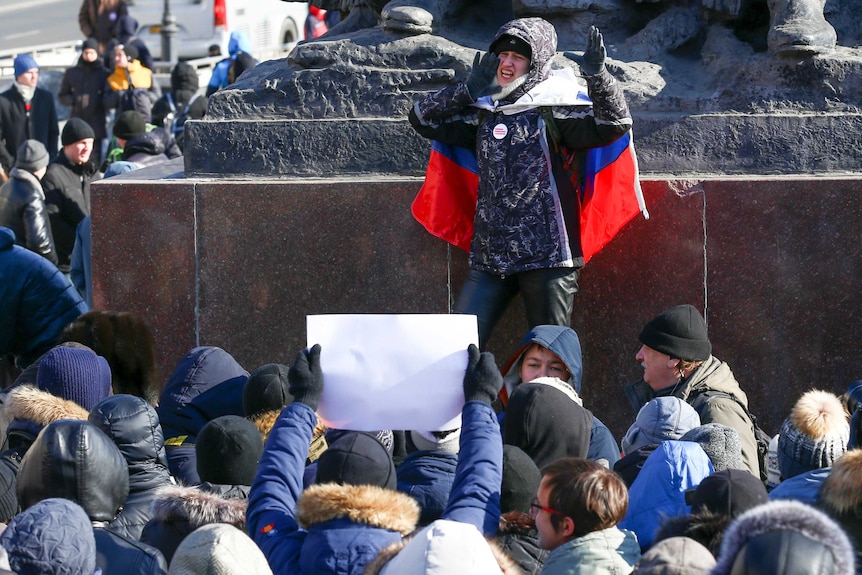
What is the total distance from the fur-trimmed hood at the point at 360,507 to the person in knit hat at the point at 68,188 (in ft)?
21.8

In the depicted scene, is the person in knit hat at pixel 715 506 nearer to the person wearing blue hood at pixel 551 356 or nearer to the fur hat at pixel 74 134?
the person wearing blue hood at pixel 551 356

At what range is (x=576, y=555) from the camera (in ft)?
11.2

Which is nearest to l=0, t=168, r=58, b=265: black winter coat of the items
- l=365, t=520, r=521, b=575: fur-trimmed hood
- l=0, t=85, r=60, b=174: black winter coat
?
l=0, t=85, r=60, b=174: black winter coat

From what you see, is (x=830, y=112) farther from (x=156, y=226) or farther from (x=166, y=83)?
(x=166, y=83)

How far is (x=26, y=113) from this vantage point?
1309cm

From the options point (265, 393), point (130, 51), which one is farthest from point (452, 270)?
point (130, 51)

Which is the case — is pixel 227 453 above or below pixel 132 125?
above

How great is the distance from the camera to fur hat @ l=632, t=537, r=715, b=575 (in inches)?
117

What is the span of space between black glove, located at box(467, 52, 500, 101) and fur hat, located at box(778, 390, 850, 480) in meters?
2.27

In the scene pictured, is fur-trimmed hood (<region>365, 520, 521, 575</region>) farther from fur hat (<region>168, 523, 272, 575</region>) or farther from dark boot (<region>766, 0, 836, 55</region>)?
dark boot (<region>766, 0, 836, 55</region>)

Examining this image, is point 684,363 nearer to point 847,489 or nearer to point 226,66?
point 847,489

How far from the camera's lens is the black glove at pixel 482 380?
12.7 feet

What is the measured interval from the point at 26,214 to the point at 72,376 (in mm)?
4026

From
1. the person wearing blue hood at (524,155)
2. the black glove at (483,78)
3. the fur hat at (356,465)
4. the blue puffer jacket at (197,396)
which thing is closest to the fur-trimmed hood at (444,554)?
the fur hat at (356,465)
